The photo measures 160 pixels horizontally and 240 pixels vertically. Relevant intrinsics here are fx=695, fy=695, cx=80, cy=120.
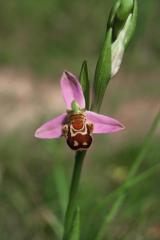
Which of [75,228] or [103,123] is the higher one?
[103,123]

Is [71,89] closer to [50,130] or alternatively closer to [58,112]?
[50,130]

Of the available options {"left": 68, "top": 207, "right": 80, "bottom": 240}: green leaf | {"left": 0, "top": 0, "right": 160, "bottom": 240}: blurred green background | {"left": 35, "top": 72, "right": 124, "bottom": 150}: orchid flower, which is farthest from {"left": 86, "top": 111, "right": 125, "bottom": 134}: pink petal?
{"left": 0, "top": 0, "right": 160, "bottom": 240}: blurred green background

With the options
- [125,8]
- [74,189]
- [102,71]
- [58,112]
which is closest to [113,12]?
[125,8]

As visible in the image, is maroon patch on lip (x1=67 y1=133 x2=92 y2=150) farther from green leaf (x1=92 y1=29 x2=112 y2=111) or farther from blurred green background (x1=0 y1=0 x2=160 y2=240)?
blurred green background (x1=0 y1=0 x2=160 y2=240)

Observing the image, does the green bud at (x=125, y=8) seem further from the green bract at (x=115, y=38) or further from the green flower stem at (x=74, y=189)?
the green flower stem at (x=74, y=189)

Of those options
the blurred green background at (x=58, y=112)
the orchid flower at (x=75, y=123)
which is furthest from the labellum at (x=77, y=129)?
the blurred green background at (x=58, y=112)
